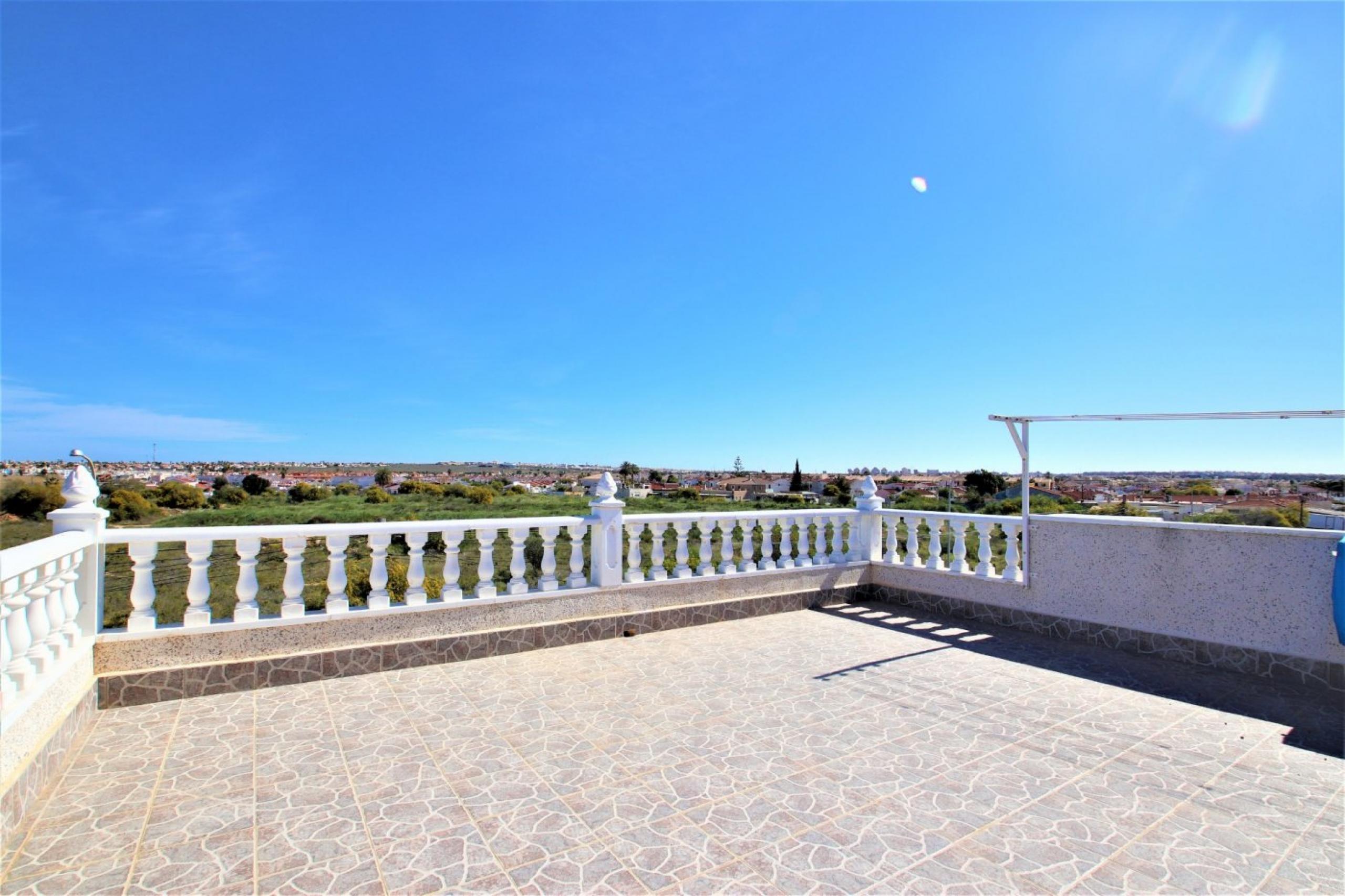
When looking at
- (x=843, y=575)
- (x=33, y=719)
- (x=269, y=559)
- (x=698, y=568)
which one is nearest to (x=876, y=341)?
(x=843, y=575)

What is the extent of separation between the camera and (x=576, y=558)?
Answer: 16.1ft

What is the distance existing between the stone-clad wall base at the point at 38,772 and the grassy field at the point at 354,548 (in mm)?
2190

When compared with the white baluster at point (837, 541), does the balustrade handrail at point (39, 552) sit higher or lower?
higher

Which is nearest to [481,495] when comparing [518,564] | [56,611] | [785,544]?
[785,544]

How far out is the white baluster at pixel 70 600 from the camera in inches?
117

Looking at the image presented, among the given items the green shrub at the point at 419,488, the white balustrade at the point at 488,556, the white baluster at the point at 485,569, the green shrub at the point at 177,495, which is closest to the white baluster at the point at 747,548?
the white balustrade at the point at 488,556

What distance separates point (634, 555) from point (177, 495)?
9418mm

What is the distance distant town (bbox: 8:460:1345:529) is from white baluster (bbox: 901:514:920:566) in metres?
0.42

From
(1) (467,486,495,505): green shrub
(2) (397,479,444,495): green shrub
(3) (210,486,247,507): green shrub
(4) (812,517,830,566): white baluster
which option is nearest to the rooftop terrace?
(4) (812,517,830,566): white baluster

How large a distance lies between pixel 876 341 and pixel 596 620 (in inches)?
293

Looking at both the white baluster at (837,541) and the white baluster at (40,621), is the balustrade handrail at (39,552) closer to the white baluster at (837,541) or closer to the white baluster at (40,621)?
the white baluster at (40,621)

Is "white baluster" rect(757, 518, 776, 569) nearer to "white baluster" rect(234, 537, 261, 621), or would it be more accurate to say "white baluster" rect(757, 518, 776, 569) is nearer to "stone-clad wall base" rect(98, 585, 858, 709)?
"stone-clad wall base" rect(98, 585, 858, 709)

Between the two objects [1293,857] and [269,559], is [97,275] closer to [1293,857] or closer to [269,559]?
[269,559]

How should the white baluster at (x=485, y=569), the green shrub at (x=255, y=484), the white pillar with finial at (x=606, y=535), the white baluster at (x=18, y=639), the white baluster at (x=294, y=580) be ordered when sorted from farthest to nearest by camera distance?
the green shrub at (x=255, y=484)
the white pillar with finial at (x=606, y=535)
the white baluster at (x=485, y=569)
the white baluster at (x=294, y=580)
the white baluster at (x=18, y=639)
